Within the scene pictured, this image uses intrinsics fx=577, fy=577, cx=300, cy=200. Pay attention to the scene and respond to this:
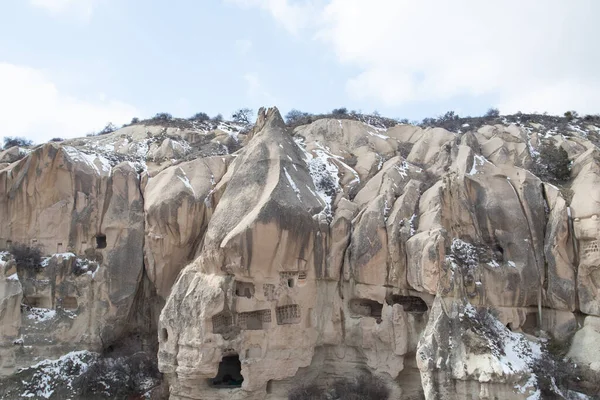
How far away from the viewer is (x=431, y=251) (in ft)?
46.0

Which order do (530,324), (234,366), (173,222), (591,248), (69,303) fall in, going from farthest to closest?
1. (69,303)
2. (173,222)
3. (234,366)
4. (530,324)
5. (591,248)

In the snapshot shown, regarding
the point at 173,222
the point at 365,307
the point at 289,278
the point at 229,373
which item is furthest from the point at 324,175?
the point at 229,373

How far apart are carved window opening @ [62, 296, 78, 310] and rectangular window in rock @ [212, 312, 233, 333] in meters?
5.14

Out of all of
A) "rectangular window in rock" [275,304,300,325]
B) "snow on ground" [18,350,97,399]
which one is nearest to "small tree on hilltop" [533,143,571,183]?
"rectangular window in rock" [275,304,300,325]

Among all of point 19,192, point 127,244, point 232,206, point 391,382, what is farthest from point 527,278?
point 19,192

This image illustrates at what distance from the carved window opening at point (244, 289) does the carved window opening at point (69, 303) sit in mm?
5567

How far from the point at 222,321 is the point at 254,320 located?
89 centimetres

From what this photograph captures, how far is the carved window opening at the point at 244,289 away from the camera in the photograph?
15.8m

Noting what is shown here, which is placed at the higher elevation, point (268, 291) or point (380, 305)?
point (268, 291)

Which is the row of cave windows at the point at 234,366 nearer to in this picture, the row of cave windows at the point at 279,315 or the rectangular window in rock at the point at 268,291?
the row of cave windows at the point at 279,315

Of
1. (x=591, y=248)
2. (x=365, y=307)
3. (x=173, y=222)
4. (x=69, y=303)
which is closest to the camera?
(x=591, y=248)

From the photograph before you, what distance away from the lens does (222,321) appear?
51.2ft

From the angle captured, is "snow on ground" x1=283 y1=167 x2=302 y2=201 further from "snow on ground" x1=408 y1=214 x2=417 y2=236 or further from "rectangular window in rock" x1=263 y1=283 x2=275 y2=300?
"snow on ground" x1=408 y1=214 x2=417 y2=236

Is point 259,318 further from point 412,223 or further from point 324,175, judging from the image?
point 324,175
